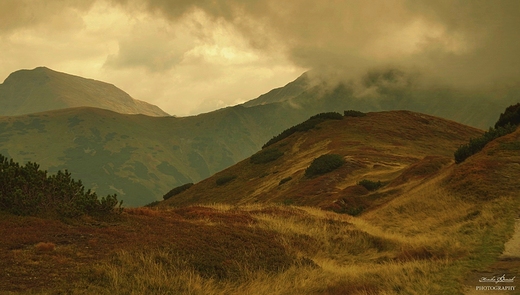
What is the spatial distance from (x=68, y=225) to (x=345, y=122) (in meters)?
68.5

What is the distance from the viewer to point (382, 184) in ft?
118

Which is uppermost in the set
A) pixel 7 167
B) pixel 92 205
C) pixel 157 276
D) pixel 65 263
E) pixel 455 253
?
pixel 7 167

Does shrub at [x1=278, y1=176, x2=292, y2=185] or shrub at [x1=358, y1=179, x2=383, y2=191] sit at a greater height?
shrub at [x1=278, y1=176, x2=292, y2=185]

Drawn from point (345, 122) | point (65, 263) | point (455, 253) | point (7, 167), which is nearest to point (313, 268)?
point (455, 253)

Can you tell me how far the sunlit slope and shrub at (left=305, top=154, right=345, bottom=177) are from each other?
0.97 meters

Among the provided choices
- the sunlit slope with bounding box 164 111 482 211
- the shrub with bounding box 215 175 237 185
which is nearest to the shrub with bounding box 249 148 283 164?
the sunlit slope with bounding box 164 111 482 211

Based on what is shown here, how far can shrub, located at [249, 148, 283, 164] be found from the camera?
230 ft

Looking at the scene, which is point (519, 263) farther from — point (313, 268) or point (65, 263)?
point (65, 263)

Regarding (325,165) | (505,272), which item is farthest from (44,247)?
(325,165)

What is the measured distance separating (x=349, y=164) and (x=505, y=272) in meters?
36.7

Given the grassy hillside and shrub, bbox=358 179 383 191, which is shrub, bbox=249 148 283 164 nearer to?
shrub, bbox=358 179 383 191

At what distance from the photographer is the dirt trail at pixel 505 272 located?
859cm

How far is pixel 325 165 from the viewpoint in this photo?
155 ft

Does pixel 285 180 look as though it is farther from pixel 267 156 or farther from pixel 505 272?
pixel 505 272
